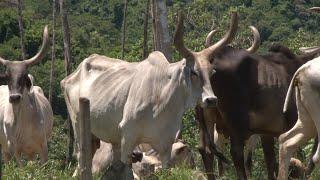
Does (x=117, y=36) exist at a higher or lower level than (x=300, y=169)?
lower

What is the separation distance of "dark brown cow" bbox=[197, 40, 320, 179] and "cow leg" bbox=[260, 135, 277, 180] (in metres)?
0.64

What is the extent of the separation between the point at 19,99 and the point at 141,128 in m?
2.41

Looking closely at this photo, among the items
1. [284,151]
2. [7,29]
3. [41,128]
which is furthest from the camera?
[7,29]

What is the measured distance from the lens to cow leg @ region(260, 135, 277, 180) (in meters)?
10.6

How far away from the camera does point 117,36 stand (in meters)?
53.0

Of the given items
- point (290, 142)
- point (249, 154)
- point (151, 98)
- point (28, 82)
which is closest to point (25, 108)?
point (28, 82)

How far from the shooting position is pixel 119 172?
721 centimetres

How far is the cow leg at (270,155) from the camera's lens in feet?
34.6

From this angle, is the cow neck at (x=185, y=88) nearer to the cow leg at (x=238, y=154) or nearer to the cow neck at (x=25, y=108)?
the cow leg at (x=238, y=154)

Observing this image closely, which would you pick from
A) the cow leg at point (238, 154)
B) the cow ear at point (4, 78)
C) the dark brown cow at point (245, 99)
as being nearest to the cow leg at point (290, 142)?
the dark brown cow at point (245, 99)

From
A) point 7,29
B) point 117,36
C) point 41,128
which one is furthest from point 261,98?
point 117,36

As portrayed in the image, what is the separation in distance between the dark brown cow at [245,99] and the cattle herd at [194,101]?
0.04 feet

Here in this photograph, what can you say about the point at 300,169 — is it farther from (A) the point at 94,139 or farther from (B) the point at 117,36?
(B) the point at 117,36

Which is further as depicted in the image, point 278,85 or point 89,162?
point 278,85
